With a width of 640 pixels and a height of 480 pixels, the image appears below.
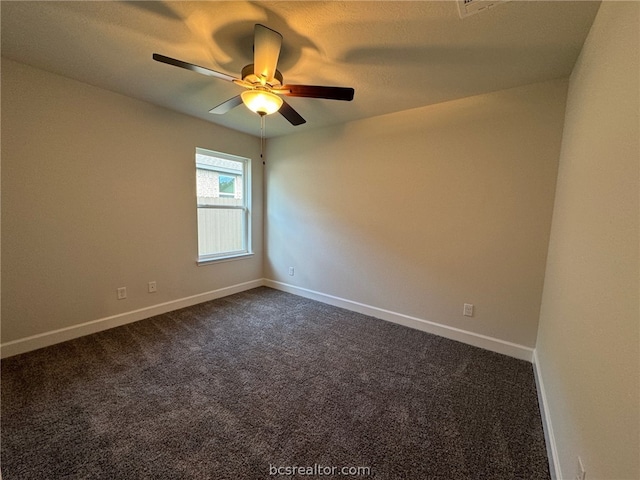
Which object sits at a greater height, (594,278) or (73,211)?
(73,211)

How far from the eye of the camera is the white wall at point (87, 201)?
217cm

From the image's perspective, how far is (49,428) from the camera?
1.52 meters

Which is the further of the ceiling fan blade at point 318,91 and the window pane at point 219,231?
the window pane at point 219,231

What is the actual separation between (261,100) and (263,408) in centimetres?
203

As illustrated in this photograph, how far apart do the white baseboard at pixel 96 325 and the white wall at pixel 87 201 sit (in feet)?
0.16

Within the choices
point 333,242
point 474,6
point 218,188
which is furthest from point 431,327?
point 218,188

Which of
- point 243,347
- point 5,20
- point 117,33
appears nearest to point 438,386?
point 243,347

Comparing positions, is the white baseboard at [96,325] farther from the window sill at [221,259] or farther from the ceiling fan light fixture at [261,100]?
the ceiling fan light fixture at [261,100]

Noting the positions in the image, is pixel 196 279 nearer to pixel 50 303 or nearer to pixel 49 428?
pixel 50 303

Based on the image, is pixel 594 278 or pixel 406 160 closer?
pixel 594 278

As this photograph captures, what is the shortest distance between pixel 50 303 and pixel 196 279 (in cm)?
137

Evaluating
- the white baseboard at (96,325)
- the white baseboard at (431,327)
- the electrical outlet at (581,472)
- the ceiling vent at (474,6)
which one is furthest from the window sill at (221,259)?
the electrical outlet at (581,472)

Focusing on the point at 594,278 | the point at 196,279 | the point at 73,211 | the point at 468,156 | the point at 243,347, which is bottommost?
the point at 243,347

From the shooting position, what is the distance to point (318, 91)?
67.2 inches
